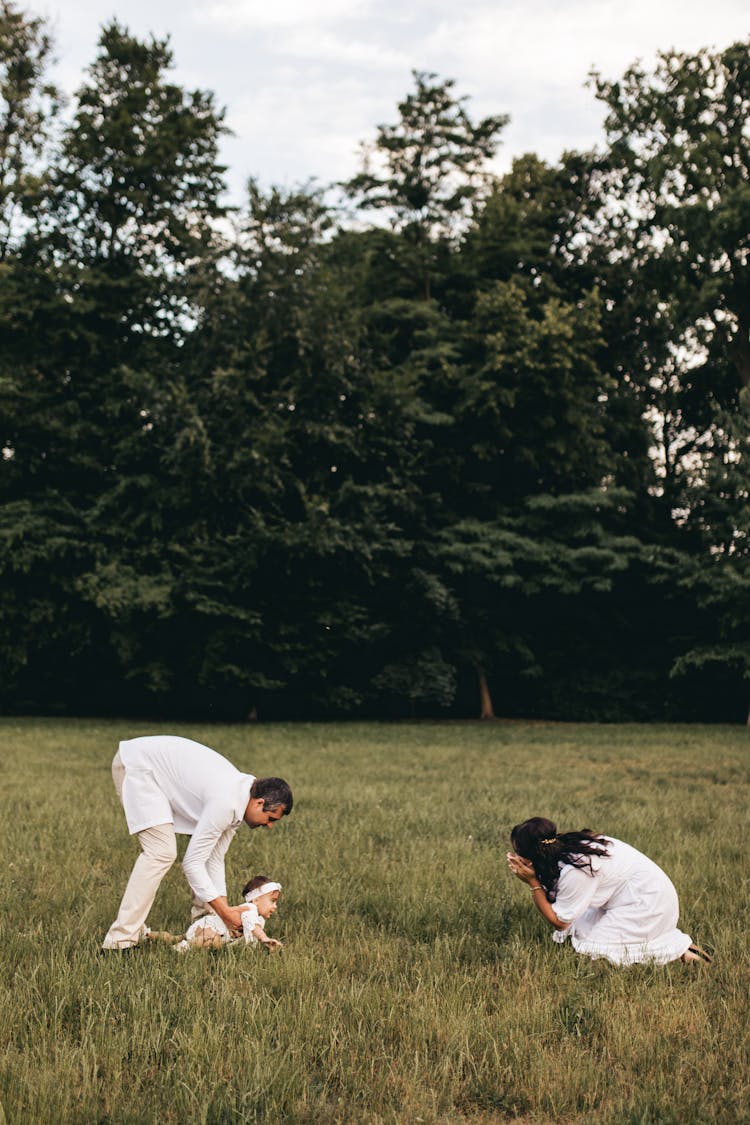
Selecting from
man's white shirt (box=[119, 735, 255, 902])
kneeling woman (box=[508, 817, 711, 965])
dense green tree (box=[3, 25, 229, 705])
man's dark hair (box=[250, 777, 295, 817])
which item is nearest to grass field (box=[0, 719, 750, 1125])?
kneeling woman (box=[508, 817, 711, 965])

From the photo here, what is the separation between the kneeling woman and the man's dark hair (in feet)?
4.95

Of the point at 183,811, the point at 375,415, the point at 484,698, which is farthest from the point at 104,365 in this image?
the point at 183,811

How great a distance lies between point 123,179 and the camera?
94.5 ft

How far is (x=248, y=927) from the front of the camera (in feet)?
19.3

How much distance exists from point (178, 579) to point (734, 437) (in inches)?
669

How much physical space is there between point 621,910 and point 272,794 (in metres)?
2.44

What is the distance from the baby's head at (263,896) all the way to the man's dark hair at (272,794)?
0.78 metres

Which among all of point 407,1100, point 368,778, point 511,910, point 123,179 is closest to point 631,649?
point 368,778

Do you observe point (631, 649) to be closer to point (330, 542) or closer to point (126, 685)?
point (330, 542)

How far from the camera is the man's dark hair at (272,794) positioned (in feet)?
18.6

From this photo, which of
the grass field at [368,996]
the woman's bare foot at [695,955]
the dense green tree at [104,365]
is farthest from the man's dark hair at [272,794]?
the dense green tree at [104,365]

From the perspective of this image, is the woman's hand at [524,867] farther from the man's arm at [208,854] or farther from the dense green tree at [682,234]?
the dense green tree at [682,234]

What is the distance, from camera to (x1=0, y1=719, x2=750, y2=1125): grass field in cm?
403

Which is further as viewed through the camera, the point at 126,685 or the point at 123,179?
the point at 126,685
